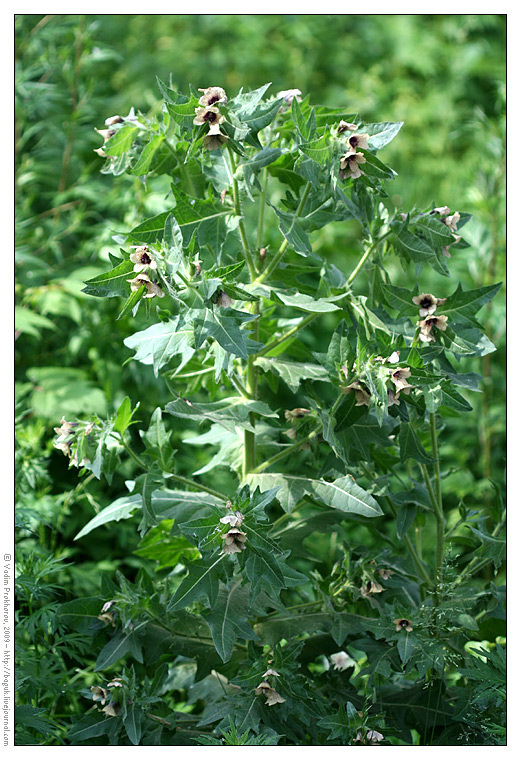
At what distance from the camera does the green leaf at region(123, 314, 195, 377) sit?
119 centimetres

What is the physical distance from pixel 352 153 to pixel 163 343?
16.5 inches

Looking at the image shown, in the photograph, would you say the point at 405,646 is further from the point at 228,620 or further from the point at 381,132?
the point at 381,132

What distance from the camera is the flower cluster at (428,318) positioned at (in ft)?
4.24

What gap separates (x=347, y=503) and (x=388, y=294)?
392 millimetres

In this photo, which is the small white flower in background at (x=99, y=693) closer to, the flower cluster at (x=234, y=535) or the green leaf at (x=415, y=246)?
the flower cluster at (x=234, y=535)

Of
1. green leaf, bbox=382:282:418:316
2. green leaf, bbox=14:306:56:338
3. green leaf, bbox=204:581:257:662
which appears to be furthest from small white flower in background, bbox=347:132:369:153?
green leaf, bbox=14:306:56:338

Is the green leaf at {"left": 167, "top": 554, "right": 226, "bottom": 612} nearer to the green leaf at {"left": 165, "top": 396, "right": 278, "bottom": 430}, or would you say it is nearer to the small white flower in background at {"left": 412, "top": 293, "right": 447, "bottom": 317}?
the green leaf at {"left": 165, "top": 396, "right": 278, "bottom": 430}

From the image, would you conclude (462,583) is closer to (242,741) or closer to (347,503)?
(347,503)

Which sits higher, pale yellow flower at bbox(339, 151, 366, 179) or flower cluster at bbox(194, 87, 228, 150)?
flower cluster at bbox(194, 87, 228, 150)

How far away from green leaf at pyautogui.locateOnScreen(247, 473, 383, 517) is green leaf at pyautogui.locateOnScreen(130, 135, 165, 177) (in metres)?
0.58

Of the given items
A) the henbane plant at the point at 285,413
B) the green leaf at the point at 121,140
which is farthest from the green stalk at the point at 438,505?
the green leaf at the point at 121,140

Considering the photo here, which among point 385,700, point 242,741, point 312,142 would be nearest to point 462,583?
point 385,700

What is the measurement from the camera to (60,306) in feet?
6.95

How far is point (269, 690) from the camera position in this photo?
1.26 m
